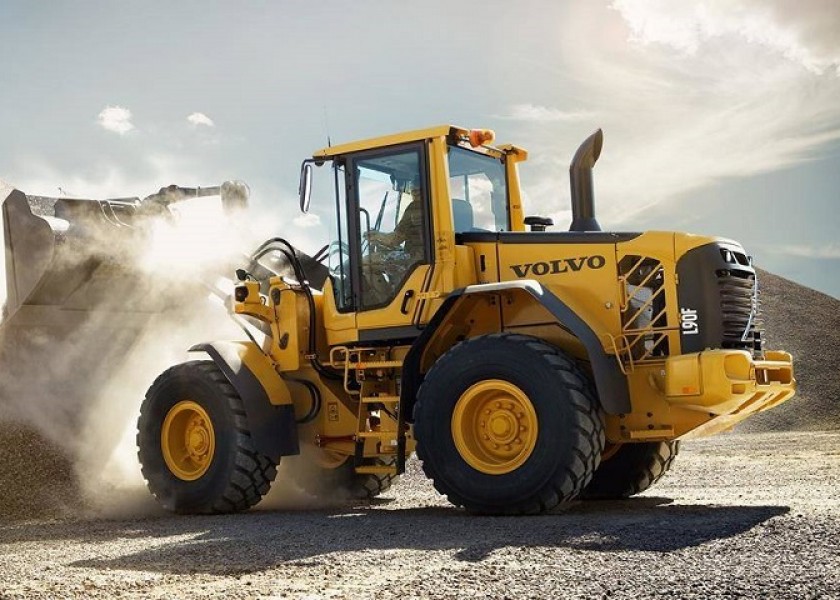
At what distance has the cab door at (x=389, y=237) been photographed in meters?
9.24

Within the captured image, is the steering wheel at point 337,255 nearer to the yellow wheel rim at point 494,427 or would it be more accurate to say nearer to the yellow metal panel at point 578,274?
the yellow metal panel at point 578,274

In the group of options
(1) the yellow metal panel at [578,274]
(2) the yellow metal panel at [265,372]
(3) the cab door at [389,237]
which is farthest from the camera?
(2) the yellow metal panel at [265,372]

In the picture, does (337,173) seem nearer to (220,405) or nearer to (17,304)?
(220,405)

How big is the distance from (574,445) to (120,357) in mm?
5441

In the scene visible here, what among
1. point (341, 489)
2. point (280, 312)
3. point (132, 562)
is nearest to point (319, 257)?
point (280, 312)

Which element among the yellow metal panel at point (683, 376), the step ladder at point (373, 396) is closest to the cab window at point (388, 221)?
the step ladder at point (373, 396)

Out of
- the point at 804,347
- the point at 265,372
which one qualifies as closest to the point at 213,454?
the point at 265,372

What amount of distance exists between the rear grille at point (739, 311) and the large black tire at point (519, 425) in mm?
1133

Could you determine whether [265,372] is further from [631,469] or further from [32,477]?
[631,469]

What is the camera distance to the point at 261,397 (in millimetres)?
9836

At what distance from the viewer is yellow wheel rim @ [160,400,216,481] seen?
10078mm

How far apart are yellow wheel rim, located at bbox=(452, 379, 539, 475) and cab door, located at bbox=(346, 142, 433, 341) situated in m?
1.09

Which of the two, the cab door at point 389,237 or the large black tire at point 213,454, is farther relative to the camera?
the large black tire at point 213,454

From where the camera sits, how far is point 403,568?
605cm
